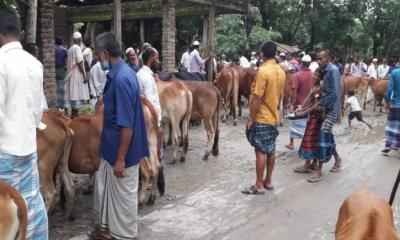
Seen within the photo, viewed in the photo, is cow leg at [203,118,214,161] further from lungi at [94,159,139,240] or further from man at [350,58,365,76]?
man at [350,58,365,76]

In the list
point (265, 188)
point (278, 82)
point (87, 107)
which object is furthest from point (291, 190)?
point (87, 107)

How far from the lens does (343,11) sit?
2919cm

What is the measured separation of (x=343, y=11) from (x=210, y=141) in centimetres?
2345

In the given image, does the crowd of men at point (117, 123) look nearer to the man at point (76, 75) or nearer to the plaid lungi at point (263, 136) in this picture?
the plaid lungi at point (263, 136)

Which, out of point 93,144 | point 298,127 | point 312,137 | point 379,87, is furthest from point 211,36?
point 93,144

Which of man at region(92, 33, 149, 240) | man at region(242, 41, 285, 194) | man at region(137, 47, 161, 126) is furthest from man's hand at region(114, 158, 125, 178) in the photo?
man at region(242, 41, 285, 194)

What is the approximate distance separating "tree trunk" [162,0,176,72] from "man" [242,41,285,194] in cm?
634

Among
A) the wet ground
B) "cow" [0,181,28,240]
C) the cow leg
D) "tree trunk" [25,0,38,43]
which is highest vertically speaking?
"tree trunk" [25,0,38,43]

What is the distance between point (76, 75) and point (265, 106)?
4.84 m

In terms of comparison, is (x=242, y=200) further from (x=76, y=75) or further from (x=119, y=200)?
(x=76, y=75)

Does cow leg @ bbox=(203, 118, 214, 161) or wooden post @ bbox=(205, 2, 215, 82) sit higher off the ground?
wooden post @ bbox=(205, 2, 215, 82)

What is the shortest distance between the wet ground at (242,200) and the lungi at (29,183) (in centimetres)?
151

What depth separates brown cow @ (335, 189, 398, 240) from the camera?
306 cm

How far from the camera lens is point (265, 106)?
6.21 m
